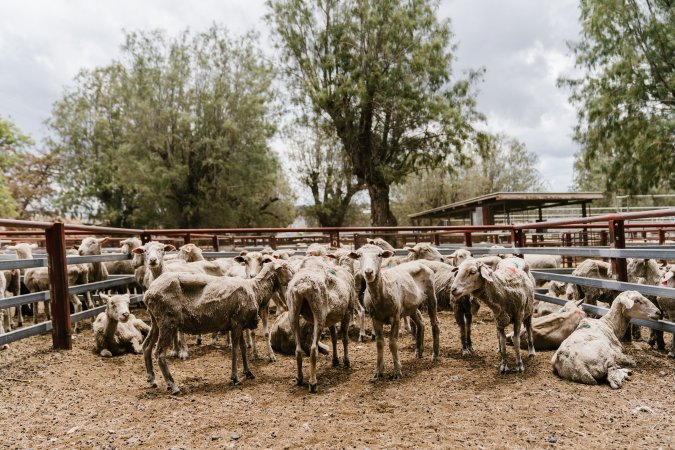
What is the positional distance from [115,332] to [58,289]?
920mm

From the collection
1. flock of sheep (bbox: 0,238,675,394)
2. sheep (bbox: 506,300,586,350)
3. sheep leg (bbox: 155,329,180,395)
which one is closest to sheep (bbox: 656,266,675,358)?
flock of sheep (bbox: 0,238,675,394)

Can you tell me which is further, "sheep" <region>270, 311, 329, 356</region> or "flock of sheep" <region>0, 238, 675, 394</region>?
"sheep" <region>270, 311, 329, 356</region>

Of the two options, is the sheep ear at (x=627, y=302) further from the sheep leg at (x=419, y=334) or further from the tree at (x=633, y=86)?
the tree at (x=633, y=86)

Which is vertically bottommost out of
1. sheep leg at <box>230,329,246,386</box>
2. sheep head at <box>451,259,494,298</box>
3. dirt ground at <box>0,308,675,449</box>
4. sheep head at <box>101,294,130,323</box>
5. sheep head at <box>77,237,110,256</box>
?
dirt ground at <box>0,308,675,449</box>

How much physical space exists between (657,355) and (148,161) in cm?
2304

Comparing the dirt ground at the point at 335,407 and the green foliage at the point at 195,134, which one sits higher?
the green foliage at the point at 195,134

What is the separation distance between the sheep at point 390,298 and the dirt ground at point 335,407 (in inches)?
11.0

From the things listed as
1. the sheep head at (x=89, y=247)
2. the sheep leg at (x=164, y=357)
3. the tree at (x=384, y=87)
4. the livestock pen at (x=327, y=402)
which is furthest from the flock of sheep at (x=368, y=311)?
the tree at (x=384, y=87)

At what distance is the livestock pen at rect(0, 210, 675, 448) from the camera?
3.41 metres

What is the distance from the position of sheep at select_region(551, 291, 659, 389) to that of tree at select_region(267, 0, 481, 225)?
15125 millimetres

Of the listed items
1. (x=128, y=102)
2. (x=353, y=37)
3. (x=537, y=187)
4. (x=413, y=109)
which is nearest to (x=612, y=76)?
(x=413, y=109)

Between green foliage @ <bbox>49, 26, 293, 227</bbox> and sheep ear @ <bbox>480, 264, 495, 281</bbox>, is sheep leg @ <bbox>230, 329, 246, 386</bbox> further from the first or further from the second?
green foliage @ <bbox>49, 26, 293, 227</bbox>

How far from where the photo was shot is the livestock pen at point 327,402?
3.41 metres

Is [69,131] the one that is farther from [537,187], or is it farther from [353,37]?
[537,187]
